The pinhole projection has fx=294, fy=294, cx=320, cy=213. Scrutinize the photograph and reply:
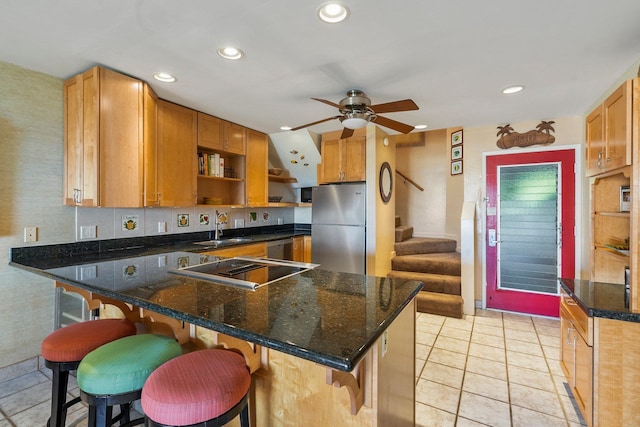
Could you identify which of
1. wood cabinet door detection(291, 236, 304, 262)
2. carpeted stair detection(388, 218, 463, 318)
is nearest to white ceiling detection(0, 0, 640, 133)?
carpeted stair detection(388, 218, 463, 318)

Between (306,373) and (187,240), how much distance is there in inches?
114

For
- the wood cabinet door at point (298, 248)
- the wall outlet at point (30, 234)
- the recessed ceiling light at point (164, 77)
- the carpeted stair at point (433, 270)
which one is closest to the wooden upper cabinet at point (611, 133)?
the carpeted stair at point (433, 270)

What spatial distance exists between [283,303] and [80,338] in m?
1.09

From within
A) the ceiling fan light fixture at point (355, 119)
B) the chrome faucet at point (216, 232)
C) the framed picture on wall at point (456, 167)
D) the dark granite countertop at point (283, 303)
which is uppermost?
the ceiling fan light fixture at point (355, 119)

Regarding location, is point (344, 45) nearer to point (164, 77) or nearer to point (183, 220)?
point (164, 77)

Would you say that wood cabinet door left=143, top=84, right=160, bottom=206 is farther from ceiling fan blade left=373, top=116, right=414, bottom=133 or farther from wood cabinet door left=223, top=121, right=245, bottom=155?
ceiling fan blade left=373, top=116, right=414, bottom=133

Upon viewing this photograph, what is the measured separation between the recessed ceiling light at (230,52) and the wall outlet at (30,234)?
205cm

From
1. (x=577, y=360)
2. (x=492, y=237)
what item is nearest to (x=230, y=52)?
(x=577, y=360)

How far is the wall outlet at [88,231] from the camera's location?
8.68ft

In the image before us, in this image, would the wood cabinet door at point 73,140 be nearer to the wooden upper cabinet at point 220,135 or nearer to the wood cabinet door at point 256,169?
the wooden upper cabinet at point 220,135

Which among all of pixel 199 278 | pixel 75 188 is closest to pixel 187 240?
pixel 75 188

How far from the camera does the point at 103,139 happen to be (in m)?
2.34

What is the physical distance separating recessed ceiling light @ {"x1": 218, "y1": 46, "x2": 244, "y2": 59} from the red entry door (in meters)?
3.36

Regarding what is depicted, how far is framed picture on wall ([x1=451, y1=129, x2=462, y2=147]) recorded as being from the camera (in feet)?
13.4
